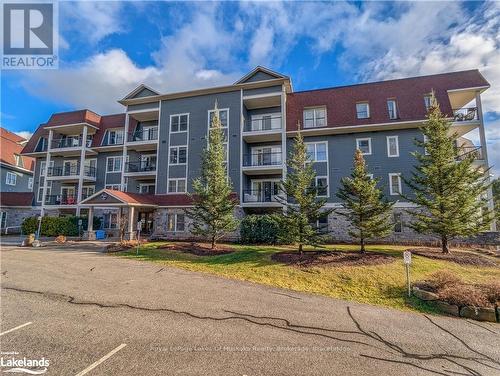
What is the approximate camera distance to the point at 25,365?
4887 millimetres

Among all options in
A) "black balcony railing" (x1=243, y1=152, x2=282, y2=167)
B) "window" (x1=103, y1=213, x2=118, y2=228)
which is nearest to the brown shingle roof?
"black balcony railing" (x1=243, y1=152, x2=282, y2=167)

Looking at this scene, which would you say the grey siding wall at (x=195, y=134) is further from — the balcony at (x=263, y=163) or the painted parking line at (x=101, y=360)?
the painted parking line at (x=101, y=360)

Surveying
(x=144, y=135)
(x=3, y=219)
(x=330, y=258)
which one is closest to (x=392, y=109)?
(x=330, y=258)

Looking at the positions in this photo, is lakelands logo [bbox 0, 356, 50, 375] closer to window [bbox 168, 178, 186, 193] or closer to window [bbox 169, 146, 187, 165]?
window [bbox 168, 178, 186, 193]

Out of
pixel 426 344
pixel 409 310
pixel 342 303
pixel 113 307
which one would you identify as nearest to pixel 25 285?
pixel 113 307

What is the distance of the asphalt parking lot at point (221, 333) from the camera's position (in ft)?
16.7

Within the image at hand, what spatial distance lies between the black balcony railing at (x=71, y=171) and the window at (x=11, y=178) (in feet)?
23.9

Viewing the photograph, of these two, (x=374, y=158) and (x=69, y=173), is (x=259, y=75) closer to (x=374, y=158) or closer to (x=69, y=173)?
(x=374, y=158)

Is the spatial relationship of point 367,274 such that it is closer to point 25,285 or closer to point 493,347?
point 493,347

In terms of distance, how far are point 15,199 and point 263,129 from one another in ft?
108

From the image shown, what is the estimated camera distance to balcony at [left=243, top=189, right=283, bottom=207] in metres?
24.3

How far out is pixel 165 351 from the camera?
17.9ft

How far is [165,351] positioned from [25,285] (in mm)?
8331

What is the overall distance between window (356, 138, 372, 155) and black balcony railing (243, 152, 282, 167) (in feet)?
24.3
